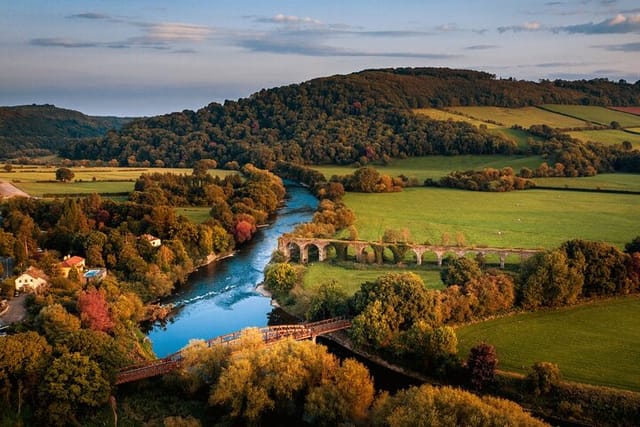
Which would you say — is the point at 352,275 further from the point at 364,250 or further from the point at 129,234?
the point at 129,234

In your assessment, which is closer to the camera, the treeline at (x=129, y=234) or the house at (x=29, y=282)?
the house at (x=29, y=282)

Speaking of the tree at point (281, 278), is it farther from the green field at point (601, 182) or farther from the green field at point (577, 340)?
the green field at point (601, 182)

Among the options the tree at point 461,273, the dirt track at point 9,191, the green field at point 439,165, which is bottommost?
the tree at point 461,273

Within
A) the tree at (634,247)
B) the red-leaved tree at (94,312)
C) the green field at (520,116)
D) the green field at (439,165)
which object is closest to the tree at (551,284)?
the tree at (634,247)

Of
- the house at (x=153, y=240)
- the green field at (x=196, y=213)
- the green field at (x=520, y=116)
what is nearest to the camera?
the house at (x=153, y=240)

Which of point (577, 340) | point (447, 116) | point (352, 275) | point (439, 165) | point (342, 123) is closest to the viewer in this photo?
point (577, 340)

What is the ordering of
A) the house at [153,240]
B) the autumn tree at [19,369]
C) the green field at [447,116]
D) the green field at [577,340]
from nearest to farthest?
the autumn tree at [19,369]
the green field at [577,340]
the house at [153,240]
the green field at [447,116]

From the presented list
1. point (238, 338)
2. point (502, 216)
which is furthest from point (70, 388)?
point (502, 216)

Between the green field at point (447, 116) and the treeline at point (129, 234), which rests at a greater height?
the green field at point (447, 116)

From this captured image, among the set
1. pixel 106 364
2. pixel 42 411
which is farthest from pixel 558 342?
pixel 42 411
